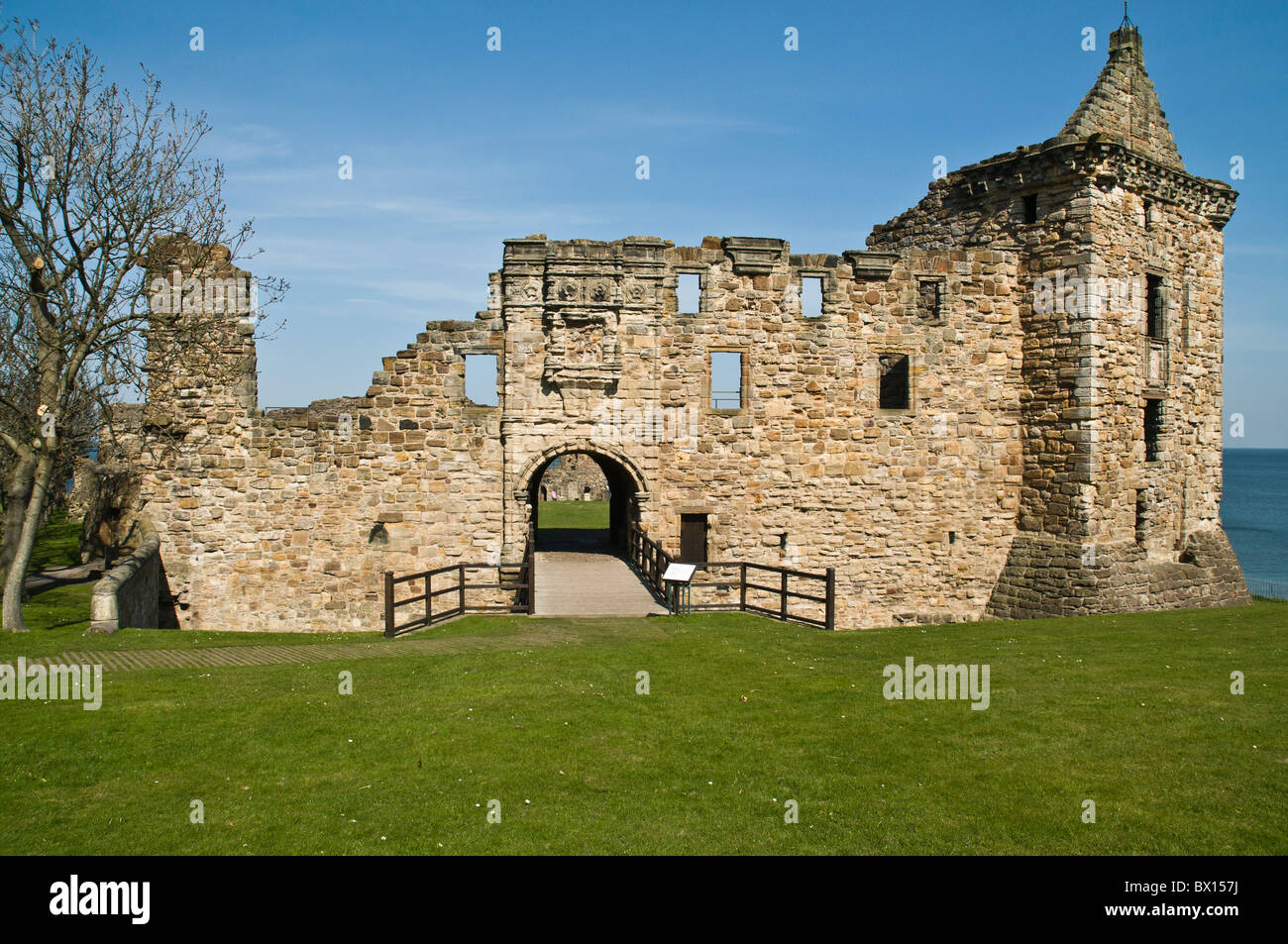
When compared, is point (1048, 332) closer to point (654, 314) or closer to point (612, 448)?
point (654, 314)

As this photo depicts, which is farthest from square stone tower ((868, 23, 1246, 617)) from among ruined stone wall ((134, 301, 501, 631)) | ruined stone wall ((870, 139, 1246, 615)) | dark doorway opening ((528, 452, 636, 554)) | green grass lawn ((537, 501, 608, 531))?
green grass lawn ((537, 501, 608, 531))

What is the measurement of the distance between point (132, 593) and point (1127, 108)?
938 inches

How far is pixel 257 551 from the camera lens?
18906mm

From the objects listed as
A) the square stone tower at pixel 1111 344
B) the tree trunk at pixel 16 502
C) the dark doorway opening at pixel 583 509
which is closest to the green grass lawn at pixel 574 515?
the dark doorway opening at pixel 583 509

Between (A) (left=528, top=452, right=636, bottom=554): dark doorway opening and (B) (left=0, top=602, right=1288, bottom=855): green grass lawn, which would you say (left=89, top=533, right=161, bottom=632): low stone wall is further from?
(A) (left=528, top=452, right=636, bottom=554): dark doorway opening

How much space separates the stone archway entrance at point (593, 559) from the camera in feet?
56.1

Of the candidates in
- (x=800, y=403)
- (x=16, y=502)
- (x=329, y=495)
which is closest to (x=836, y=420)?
(x=800, y=403)

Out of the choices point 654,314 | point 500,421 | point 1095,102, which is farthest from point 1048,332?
point 500,421

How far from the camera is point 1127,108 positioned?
21000mm

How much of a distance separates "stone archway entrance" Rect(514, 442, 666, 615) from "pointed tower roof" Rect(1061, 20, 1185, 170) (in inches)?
500

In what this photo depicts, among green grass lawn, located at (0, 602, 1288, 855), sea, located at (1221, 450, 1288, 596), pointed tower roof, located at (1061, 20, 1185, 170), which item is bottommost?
sea, located at (1221, 450, 1288, 596)

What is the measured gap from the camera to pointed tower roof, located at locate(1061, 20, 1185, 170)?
2041 cm

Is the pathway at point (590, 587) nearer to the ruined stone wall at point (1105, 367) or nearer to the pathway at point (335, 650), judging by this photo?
the pathway at point (335, 650)

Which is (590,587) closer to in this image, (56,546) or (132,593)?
(132,593)
